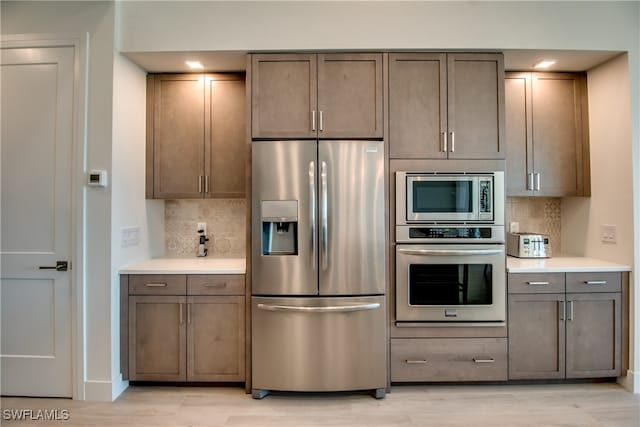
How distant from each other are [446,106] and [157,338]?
2.71 metres

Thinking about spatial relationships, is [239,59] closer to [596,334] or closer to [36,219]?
[36,219]

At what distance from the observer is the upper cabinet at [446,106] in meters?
2.55

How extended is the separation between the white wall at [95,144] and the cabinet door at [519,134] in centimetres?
309

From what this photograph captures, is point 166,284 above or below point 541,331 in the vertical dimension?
above

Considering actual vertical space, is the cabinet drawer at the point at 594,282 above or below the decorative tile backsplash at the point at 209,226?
below

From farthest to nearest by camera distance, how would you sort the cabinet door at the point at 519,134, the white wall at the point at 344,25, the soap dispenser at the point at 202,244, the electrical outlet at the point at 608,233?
1. the soap dispenser at the point at 202,244
2. the cabinet door at the point at 519,134
3. the electrical outlet at the point at 608,233
4. the white wall at the point at 344,25

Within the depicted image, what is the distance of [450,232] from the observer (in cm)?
252

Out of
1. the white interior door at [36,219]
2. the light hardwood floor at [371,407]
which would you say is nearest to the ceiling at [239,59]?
the white interior door at [36,219]

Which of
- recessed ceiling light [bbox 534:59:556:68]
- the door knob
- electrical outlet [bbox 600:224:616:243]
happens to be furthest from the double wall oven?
the door knob

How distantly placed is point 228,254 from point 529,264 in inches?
97.9

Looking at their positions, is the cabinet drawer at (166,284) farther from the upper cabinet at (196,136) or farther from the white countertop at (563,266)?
the white countertop at (563,266)

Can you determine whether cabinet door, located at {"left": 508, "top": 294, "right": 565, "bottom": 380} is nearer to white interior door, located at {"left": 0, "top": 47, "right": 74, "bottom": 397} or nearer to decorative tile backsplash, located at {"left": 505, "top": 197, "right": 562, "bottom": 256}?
decorative tile backsplash, located at {"left": 505, "top": 197, "right": 562, "bottom": 256}

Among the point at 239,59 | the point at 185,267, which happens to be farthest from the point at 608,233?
the point at 185,267

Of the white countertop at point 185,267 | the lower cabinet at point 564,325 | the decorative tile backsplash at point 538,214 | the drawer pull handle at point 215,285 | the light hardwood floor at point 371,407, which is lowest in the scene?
the light hardwood floor at point 371,407
